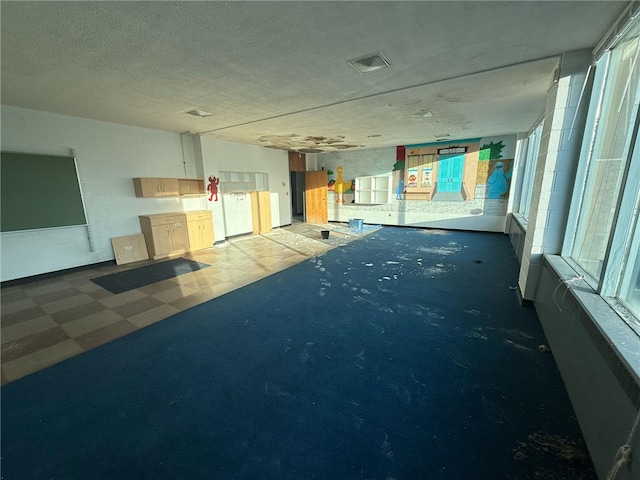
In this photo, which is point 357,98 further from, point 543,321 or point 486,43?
point 543,321

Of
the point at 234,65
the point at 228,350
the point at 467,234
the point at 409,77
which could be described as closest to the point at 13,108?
the point at 234,65

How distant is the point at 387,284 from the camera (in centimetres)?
385

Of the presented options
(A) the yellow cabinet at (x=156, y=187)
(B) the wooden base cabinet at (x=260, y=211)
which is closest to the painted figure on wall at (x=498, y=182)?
(B) the wooden base cabinet at (x=260, y=211)

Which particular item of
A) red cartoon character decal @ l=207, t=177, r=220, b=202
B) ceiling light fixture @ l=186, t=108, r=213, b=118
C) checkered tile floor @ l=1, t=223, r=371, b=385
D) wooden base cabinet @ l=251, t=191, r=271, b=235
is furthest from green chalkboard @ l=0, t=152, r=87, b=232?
wooden base cabinet @ l=251, t=191, r=271, b=235

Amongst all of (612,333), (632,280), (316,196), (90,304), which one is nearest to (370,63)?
(632,280)

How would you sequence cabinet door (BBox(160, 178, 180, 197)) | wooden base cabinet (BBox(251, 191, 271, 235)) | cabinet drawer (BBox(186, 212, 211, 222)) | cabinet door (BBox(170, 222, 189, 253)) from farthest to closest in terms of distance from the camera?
wooden base cabinet (BBox(251, 191, 271, 235)) < cabinet drawer (BBox(186, 212, 211, 222)) < cabinet door (BBox(170, 222, 189, 253)) < cabinet door (BBox(160, 178, 180, 197))

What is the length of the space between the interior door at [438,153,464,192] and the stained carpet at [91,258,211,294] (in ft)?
22.7

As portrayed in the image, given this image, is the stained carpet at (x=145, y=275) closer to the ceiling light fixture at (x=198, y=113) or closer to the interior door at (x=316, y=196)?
the ceiling light fixture at (x=198, y=113)

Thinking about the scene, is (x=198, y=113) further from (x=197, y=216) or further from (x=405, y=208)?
(x=405, y=208)

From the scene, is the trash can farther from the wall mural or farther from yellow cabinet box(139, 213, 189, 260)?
yellow cabinet box(139, 213, 189, 260)

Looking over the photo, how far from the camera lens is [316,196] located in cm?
959

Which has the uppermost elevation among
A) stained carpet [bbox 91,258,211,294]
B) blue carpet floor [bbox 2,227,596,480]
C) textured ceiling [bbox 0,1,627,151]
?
textured ceiling [bbox 0,1,627,151]

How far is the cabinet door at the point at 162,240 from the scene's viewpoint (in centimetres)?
526

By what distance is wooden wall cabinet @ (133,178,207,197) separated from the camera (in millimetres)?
5180
